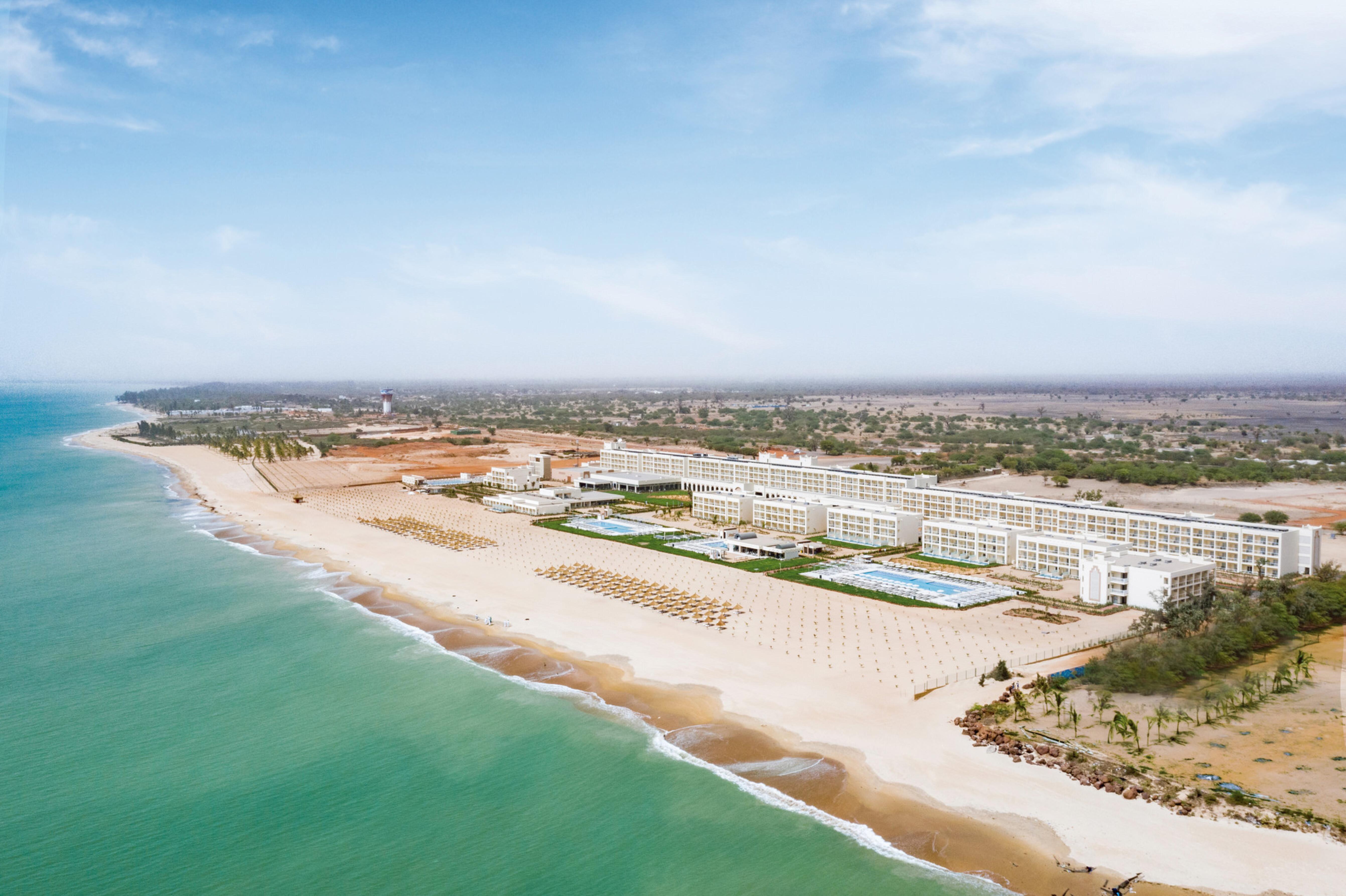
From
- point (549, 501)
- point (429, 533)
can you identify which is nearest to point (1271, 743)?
point (429, 533)

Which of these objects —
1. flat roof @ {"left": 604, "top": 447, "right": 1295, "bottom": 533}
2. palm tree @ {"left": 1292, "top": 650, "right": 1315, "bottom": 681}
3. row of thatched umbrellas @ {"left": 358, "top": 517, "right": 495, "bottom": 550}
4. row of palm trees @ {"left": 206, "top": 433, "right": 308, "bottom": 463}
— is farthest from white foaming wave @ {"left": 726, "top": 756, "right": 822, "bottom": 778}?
row of palm trees @ {"left": 206, "top": 433, "right": 308, "bottom": 463}

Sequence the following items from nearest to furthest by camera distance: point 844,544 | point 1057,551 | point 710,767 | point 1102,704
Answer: point 710,767, point 1102,704, point 1057,551, point 844,544

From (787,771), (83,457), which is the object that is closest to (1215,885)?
(787,771)

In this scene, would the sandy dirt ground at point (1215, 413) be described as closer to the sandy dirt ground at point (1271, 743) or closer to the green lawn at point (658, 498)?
the green lawn at point (658, 498)

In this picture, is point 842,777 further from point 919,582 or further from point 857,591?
point 919,582

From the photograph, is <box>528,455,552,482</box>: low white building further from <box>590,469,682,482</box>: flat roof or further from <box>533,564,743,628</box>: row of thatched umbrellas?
<box>533,564,743,628</box>: row of thatched umbrellas

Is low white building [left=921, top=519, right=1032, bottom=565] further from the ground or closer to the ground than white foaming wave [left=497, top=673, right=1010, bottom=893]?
further from the ground
